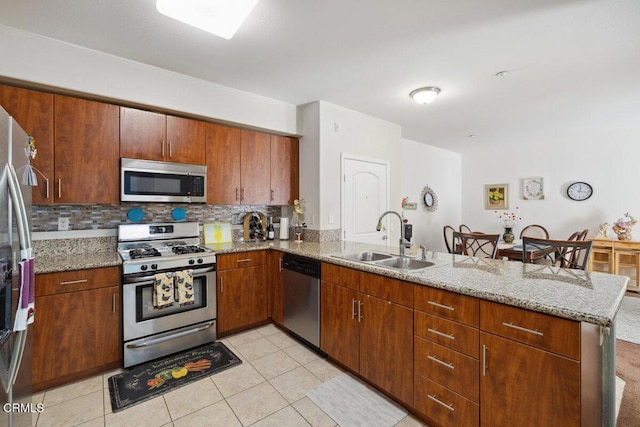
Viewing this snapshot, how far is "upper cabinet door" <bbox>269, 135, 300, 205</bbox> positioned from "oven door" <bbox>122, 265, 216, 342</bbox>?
3.95 feet

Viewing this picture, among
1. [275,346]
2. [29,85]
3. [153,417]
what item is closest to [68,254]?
[29,85]

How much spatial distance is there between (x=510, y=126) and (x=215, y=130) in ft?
14.3

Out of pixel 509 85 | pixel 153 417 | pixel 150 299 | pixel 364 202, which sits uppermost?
pixel 509 85

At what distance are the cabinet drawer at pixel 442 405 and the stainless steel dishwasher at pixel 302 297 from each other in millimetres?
1003

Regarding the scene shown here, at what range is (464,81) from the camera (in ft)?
9.37

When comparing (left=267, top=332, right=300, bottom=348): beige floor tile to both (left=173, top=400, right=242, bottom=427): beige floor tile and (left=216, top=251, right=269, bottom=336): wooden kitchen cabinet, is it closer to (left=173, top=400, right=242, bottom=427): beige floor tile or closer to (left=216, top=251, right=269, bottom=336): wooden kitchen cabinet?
(left=216, top=251, right=269, bottom=336): wooden kitchen cabinet

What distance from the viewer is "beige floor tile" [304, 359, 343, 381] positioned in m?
2.25

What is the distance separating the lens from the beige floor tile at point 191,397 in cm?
188

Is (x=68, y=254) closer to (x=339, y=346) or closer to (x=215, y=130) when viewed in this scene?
(x=215, y=130)

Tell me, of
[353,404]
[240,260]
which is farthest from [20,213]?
[353,404]

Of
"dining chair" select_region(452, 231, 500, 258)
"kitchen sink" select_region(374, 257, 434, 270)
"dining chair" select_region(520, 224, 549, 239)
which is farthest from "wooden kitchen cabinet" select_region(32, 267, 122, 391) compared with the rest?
"dining chair" select_region(520, 224, 549, 239)

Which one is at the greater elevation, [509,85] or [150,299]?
→ [509,85]

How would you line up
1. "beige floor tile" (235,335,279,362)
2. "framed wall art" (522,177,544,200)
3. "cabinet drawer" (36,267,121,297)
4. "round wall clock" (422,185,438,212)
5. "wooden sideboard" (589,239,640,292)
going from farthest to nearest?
"round wall clock" (422,185,438,212) → "framed wall art" (522,177,544,200) → "wooden sideboard" (589,239,640,292) → "beige floor tile" (235,335,279,362) → "cabinet drawer" (36,267,121,297)

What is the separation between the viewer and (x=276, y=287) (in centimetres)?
304
